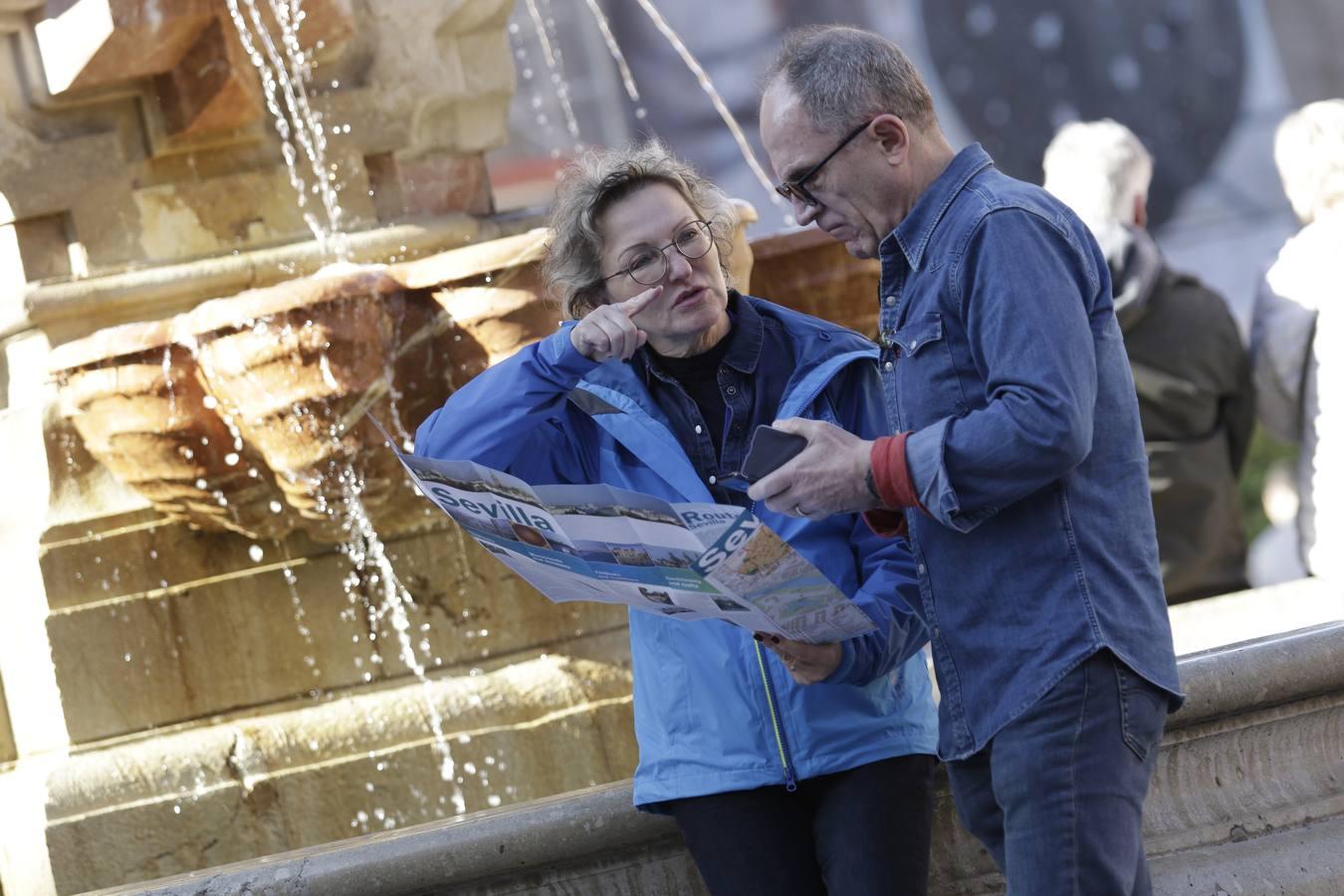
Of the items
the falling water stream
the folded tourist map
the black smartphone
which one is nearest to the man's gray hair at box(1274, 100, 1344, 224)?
the falling water stream

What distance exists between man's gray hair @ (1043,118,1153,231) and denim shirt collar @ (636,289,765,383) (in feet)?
8.67

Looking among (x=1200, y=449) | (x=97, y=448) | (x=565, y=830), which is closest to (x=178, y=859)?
(x=97, y=448)

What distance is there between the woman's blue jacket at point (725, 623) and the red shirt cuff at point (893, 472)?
0.37 meters

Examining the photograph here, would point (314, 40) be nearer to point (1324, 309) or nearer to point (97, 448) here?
point (97, 448)

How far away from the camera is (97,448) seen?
3.90 metres

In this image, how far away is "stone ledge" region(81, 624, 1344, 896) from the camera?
2.56 metres

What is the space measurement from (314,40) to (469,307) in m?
1.16

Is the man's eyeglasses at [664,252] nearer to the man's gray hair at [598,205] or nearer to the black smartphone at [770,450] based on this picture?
the man's gray hair at [598,205]

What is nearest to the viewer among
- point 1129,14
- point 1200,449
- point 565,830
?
point 565,830

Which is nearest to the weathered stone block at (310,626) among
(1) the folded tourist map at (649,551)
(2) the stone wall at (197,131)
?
(2) the stone wall at (197,131)

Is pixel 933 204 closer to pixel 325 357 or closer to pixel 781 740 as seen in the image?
pixel 781 740

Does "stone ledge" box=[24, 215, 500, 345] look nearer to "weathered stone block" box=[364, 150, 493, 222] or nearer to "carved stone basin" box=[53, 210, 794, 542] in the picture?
"weathered stone block" box=[364, 150, 493, 222]

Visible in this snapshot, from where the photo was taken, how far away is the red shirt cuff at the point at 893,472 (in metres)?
1.88

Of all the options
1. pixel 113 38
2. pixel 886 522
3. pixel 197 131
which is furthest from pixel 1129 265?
pixel 886 522
